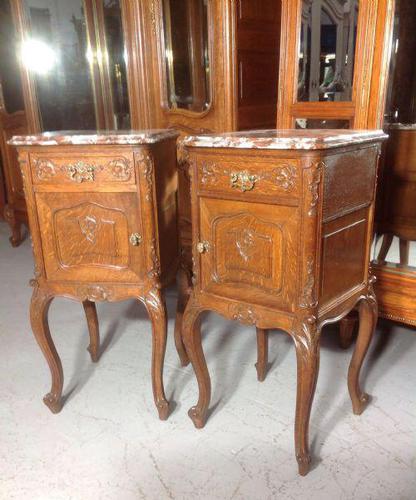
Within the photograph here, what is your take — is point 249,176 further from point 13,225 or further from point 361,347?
point 13,225

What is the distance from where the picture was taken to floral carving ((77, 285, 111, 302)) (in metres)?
1.54

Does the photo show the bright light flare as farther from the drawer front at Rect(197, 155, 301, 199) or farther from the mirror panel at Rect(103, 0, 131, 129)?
the drawer front at Rect(197, 155, 301, 199)

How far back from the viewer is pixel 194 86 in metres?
2.49

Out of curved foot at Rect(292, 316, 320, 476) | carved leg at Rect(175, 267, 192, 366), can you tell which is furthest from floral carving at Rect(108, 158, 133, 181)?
curved foot at Rect(292, 316, 320, 476)

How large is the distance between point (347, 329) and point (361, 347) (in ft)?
1.51

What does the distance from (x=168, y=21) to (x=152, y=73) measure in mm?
276

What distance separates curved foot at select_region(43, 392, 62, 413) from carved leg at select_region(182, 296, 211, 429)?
0.49 metres

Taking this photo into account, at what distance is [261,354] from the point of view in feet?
6.10

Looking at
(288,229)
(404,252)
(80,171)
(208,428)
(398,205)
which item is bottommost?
(208,428)

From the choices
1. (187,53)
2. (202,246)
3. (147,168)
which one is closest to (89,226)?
(147,168)

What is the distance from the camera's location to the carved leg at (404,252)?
1.85 m

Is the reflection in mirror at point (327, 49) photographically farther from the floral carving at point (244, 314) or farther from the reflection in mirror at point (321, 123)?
the floral carving at point (244, 314)

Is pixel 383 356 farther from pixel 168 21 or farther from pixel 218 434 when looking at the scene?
pixel 168 21

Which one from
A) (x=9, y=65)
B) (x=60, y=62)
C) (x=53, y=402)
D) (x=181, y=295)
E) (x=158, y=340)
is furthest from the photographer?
(x=9, y=65)
